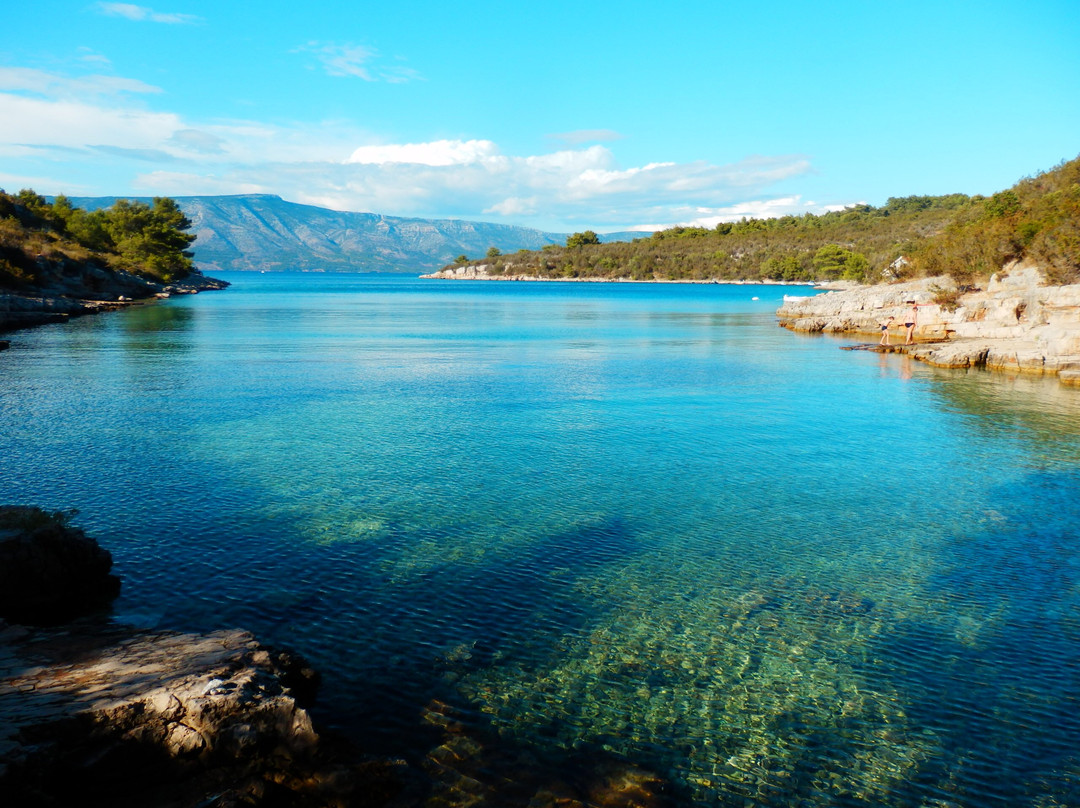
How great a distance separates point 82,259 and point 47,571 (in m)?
81.7

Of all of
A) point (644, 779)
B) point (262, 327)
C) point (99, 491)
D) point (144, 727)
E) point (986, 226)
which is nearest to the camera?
point (144, 727)

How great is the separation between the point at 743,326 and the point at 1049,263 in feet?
76.6

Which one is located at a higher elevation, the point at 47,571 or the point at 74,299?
the point at 74,299

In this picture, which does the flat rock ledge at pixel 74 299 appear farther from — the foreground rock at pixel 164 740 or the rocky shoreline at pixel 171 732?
the foreground rock at pixel 164 740

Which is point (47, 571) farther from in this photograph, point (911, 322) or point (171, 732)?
point (911, 322)

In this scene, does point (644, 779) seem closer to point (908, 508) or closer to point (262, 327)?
point (908, 508)

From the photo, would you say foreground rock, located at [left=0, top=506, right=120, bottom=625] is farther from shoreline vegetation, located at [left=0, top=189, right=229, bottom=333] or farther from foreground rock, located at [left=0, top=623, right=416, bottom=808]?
shoreline vegetation, located at [left=0, top=189, right=229, bottom=333]

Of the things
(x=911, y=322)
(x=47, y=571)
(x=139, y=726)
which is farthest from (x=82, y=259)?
(x=139, y=726)

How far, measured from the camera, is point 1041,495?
1652cm

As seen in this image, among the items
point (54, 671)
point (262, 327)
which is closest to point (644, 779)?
point (54, 671)

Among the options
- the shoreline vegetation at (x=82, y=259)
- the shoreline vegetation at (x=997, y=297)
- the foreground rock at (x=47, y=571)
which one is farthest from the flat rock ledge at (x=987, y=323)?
the shoreline vegetation at (x=82, y=259)

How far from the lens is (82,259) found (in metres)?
76.9

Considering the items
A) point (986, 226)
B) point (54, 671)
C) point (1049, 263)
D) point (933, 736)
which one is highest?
point (986, 226)

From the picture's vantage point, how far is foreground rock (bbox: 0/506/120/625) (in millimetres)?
9430
